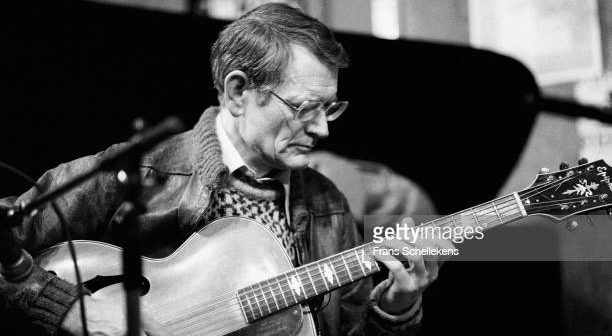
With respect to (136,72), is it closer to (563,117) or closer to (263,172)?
(263,172)

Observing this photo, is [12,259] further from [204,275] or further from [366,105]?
[366,105]

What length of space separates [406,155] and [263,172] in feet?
2.94

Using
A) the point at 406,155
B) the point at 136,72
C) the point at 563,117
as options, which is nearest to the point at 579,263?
the point at 563,117

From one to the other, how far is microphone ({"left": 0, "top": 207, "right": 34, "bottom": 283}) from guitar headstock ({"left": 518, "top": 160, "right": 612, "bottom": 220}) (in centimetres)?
134

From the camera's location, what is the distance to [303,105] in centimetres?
204

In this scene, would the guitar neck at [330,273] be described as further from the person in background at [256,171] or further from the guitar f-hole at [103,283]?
the guitar f-hole at [103,283]

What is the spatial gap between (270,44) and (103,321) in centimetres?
90

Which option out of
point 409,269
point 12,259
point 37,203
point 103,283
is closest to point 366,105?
point 409,269

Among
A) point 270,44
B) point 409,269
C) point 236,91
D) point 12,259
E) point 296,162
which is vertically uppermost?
point 270,44

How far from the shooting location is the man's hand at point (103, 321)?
1.83 m

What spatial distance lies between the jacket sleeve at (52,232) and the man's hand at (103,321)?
25mm

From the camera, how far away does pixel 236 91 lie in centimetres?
213

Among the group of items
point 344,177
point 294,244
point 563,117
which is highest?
point 563,117

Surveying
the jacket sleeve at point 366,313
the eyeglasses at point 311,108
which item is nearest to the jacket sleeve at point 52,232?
the eyeglasses at point 311,108
